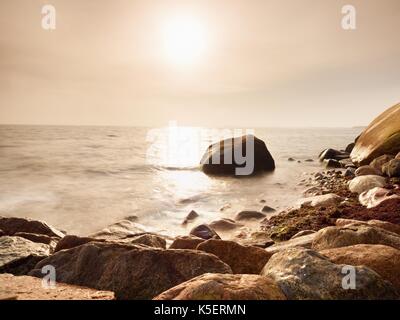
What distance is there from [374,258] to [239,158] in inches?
724

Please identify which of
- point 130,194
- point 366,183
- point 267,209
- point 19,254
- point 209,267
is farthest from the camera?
point 130,194

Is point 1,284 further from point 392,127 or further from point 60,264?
point 392,127

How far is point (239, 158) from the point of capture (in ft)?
73.9

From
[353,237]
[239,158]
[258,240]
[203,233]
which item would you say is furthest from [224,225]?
[239,158]

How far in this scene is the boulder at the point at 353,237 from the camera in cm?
521

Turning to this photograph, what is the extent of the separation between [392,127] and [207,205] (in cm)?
997

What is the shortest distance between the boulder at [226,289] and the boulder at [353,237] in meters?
2.18

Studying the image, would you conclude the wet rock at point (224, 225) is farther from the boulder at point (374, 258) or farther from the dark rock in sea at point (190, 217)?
the boulder at point (374, 258)

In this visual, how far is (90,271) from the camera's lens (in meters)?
4.77

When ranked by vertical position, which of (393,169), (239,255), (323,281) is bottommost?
(239,255)

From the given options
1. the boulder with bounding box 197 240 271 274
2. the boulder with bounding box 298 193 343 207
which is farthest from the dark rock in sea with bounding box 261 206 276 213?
the boulder with bounding box 197 240 271 274

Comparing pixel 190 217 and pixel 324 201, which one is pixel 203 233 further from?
pixel 324 201

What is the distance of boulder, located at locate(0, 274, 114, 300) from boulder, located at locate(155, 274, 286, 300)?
1.11 metres
